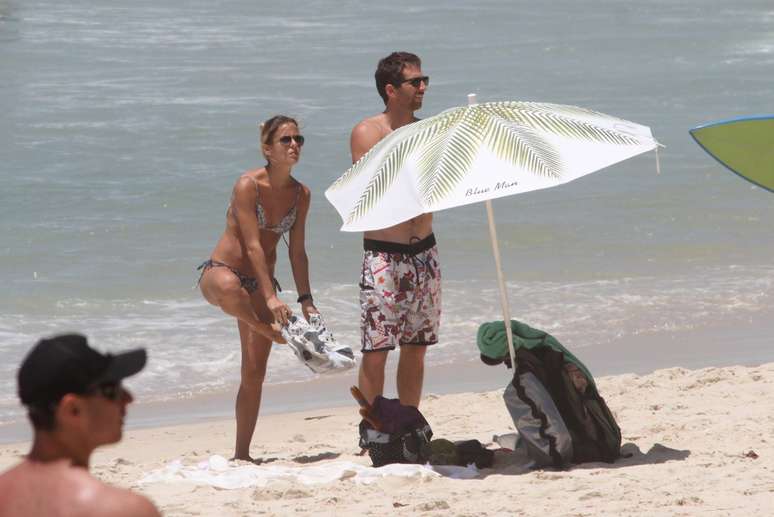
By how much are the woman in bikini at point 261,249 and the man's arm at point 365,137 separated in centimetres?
24

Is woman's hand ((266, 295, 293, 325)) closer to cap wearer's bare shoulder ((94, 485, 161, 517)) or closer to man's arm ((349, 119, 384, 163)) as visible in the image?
man's arm ((349, 119, 384, 163))

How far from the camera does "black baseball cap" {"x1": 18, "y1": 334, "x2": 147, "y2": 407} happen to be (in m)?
2.47

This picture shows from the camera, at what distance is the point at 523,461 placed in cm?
605

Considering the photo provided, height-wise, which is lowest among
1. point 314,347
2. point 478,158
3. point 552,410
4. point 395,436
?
point 395,436

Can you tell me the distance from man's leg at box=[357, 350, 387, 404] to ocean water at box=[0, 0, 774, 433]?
2642 mm

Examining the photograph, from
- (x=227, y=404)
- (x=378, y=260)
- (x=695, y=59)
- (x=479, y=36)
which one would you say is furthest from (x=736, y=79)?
(x=378, y=260)

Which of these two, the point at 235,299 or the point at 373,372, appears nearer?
the point at 235,299

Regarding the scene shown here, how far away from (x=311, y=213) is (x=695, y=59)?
474 inches

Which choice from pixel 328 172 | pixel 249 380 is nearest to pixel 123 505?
pixel 249 380

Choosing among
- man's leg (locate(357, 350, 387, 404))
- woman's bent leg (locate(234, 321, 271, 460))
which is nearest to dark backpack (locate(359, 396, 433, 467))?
man's leg (locate(357, 350, 387, 404))

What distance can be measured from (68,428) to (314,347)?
346cm

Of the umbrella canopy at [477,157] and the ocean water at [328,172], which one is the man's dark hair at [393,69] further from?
the ocean water at [328,172]

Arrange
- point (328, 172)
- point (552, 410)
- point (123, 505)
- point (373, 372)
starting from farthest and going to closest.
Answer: point (328, 172) → point (373, 372) → point (552, 410) → point (123, 505)

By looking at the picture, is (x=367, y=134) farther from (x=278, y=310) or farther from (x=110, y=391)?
(x=110, y=391)
